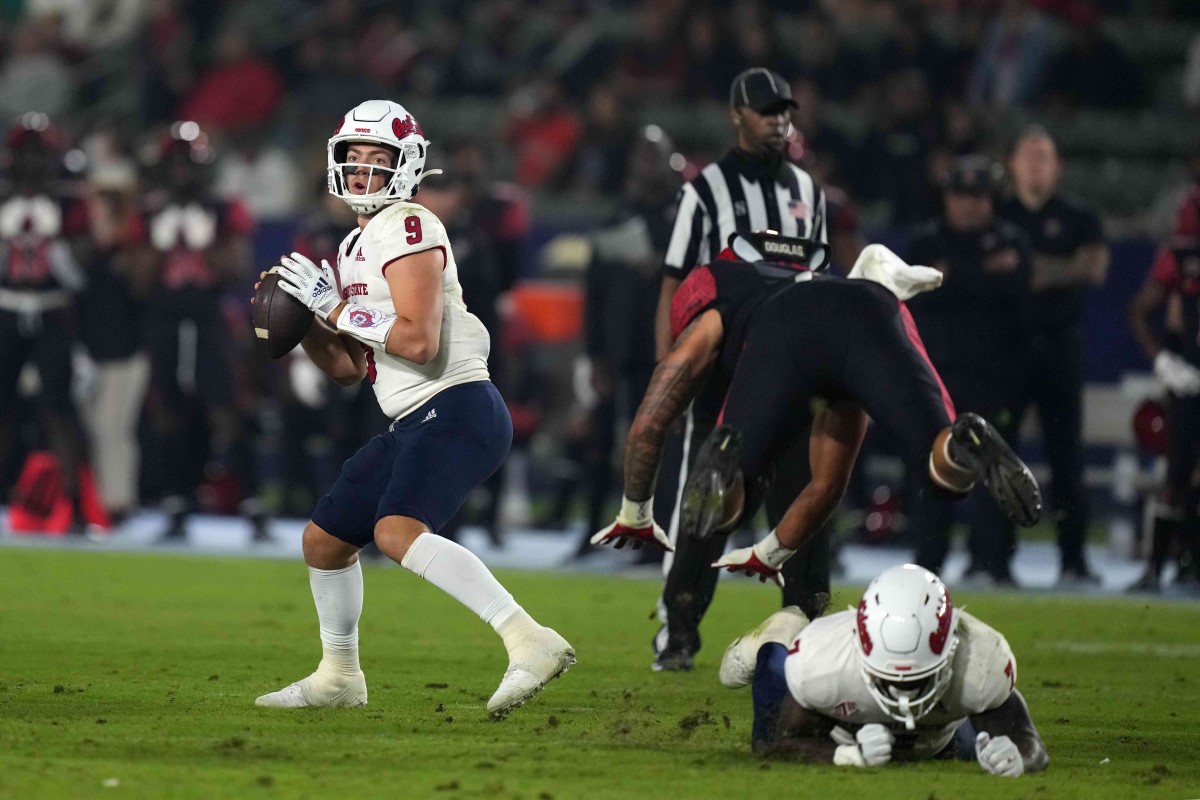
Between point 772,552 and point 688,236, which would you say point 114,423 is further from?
point 772,552

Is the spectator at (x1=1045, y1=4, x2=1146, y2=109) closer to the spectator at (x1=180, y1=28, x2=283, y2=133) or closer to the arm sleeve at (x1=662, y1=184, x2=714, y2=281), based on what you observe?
the spectator at (x1=180, y1=28, x2=283, y2=133)

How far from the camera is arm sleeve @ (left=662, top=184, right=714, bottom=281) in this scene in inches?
276

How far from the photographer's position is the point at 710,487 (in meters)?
5.38

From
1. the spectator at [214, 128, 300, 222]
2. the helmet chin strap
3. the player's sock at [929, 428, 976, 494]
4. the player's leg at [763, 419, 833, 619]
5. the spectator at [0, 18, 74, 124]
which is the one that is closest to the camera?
the helmet chin strap

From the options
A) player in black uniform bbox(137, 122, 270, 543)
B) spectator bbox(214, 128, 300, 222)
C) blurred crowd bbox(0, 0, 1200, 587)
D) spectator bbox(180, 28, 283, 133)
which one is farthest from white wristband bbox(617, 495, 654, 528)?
spectator bbox(180, 28, 283, 133)

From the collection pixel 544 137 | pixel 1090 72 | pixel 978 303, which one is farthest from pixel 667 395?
pixel 1090 72

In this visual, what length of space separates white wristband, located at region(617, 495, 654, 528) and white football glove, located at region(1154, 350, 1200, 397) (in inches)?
175

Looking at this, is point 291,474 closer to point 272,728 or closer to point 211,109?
point 211,109

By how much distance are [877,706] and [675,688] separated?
1722 mm

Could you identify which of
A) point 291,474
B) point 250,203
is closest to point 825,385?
point 291,474

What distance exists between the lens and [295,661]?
22.5 feet

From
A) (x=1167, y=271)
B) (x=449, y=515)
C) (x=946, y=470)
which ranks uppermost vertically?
(x=1167, y=271)

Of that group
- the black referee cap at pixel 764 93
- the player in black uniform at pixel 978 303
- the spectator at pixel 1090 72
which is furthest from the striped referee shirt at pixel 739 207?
the spectator at pixel 1090 72

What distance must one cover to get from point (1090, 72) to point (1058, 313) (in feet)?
16.1
